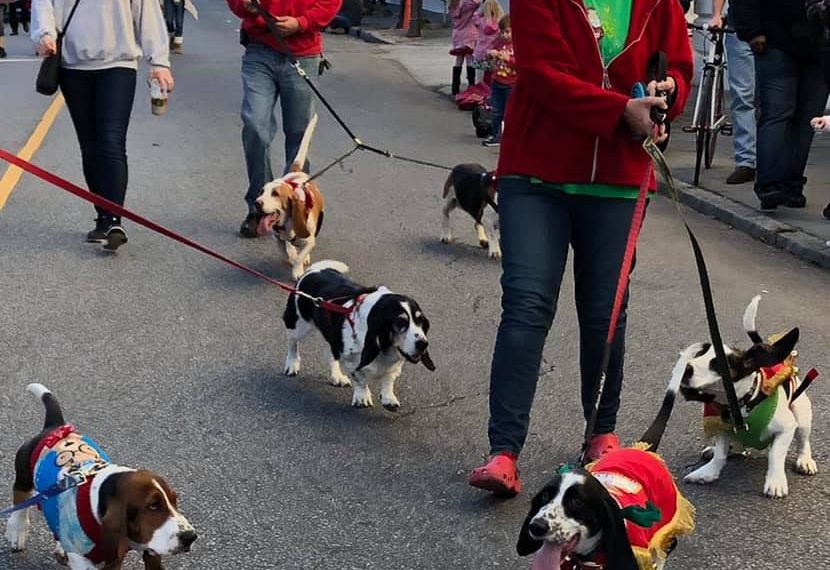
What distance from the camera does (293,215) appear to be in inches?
281

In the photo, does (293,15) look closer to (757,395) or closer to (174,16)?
(757,395)

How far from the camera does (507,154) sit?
4.12 m

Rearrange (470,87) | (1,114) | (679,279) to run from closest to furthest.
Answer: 1. (679,279)
2. (1,114)
3. (470,87)

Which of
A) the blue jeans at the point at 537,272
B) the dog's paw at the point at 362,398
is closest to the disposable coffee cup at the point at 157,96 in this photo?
the dog's paw at the point at 362,398

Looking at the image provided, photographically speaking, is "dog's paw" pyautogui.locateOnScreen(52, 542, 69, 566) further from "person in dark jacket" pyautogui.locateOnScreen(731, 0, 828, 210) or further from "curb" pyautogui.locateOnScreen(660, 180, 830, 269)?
"person in dark jacket" pyautogui.locateOnScreen(731, 0, 828, 210)

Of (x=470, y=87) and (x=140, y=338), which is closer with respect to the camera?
(x=140, y=338)

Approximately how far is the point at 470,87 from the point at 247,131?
792 cm

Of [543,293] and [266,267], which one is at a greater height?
[543,293]

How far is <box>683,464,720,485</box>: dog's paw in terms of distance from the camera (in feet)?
14.3

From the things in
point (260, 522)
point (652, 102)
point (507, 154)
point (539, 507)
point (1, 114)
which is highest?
point (652, 102)

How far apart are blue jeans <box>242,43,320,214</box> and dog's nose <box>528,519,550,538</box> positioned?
4.99m

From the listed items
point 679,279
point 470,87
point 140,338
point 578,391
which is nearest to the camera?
point 578,391

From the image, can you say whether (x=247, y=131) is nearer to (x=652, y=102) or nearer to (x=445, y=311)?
(x=445, y=311)

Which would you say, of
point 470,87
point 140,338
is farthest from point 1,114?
point 140,338
